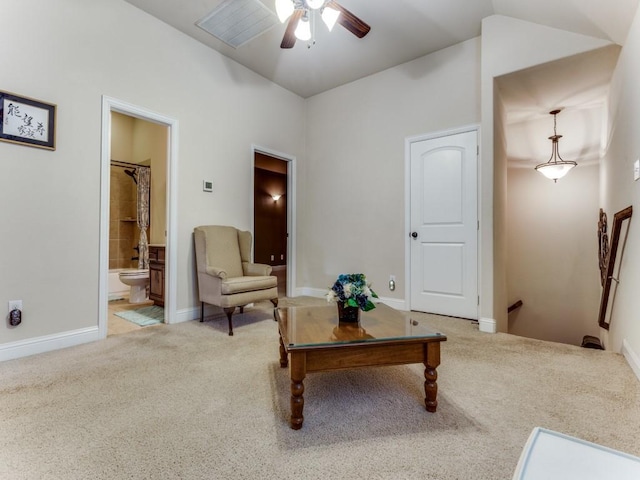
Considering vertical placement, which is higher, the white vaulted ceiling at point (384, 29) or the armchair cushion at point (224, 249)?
the white vaulted ceiling at point (384, 29)

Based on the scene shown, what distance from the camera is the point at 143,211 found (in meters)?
5.00

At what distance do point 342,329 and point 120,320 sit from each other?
289cm

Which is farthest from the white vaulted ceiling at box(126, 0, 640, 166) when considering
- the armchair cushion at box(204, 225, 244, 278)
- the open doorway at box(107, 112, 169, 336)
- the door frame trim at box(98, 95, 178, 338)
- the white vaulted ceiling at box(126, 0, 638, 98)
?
the armchair cushion at box(204, 225, 244, 278)

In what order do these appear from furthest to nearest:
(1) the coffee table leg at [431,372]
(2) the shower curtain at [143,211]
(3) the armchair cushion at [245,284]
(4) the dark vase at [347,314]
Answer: (2) the shower curtain at [143,211] → (3) the armchair cushion at [245,284] → (4) the dark vase at [347,314] → (1) the coffee table leg at [431,372]

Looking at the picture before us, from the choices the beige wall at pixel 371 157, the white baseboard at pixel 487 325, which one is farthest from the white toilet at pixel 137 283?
the white baseboard at pixel 487 325

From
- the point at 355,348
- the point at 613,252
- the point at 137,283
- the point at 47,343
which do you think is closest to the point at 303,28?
the point at 355,348

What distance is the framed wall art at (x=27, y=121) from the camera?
2.25 meters

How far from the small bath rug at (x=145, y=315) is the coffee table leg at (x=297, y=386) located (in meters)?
2.40

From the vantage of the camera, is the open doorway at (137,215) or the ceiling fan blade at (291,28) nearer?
the ceiling fan blade at (291,28)

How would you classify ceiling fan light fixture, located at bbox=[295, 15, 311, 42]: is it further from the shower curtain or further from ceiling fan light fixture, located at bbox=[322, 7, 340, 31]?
the shower curtain

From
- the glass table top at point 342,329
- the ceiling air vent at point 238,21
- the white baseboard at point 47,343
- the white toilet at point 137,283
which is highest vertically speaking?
the ceiling air vent at point 238,21

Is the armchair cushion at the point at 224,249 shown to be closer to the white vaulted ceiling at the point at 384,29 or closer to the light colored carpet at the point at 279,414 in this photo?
the light colored carpet at the point at 279,414

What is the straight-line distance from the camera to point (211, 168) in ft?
11.8

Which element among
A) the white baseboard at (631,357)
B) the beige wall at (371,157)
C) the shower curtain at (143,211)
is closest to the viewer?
the white baseboard at (631,357)
